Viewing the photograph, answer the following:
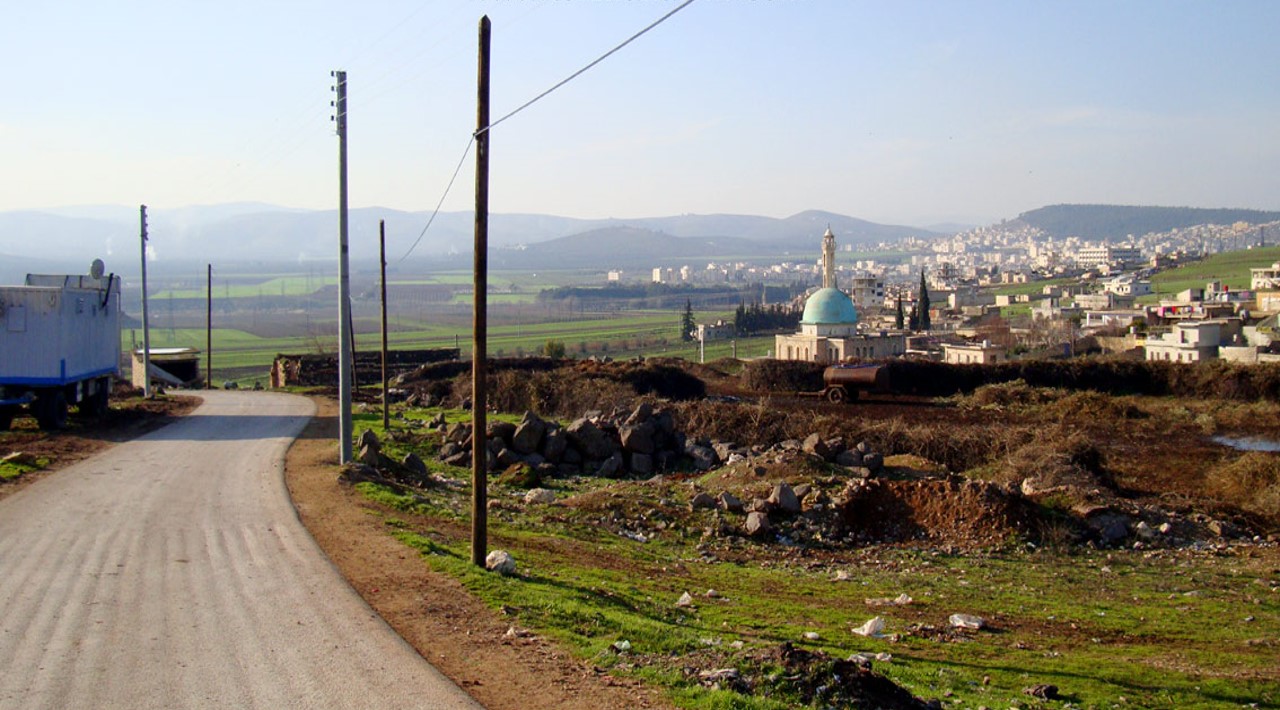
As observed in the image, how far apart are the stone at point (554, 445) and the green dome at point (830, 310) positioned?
49.7m

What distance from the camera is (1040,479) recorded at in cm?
2317

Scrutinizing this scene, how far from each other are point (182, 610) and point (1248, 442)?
3447 cm

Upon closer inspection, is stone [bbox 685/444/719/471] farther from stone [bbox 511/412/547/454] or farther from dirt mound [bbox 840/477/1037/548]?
dirt mound [bbox 840/477/1037/548]

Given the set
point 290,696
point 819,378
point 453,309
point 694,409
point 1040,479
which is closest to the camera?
point 290,696

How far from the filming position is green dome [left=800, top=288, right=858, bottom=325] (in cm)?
7319

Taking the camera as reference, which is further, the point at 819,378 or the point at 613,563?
the point at 819,378

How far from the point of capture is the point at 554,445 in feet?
82.7

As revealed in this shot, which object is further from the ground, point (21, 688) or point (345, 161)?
point (345, 161)

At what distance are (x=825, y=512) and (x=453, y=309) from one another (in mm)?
124740

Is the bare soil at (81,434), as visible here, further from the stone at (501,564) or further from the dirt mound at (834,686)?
the dirt mound at (834,686)

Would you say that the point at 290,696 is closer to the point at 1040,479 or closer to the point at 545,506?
the point at 545,506

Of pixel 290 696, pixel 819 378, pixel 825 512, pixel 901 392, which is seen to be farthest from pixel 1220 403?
pixel 290 696

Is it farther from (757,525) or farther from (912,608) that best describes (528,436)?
(912,608)

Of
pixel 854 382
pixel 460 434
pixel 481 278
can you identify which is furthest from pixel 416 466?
pixel 854 382
